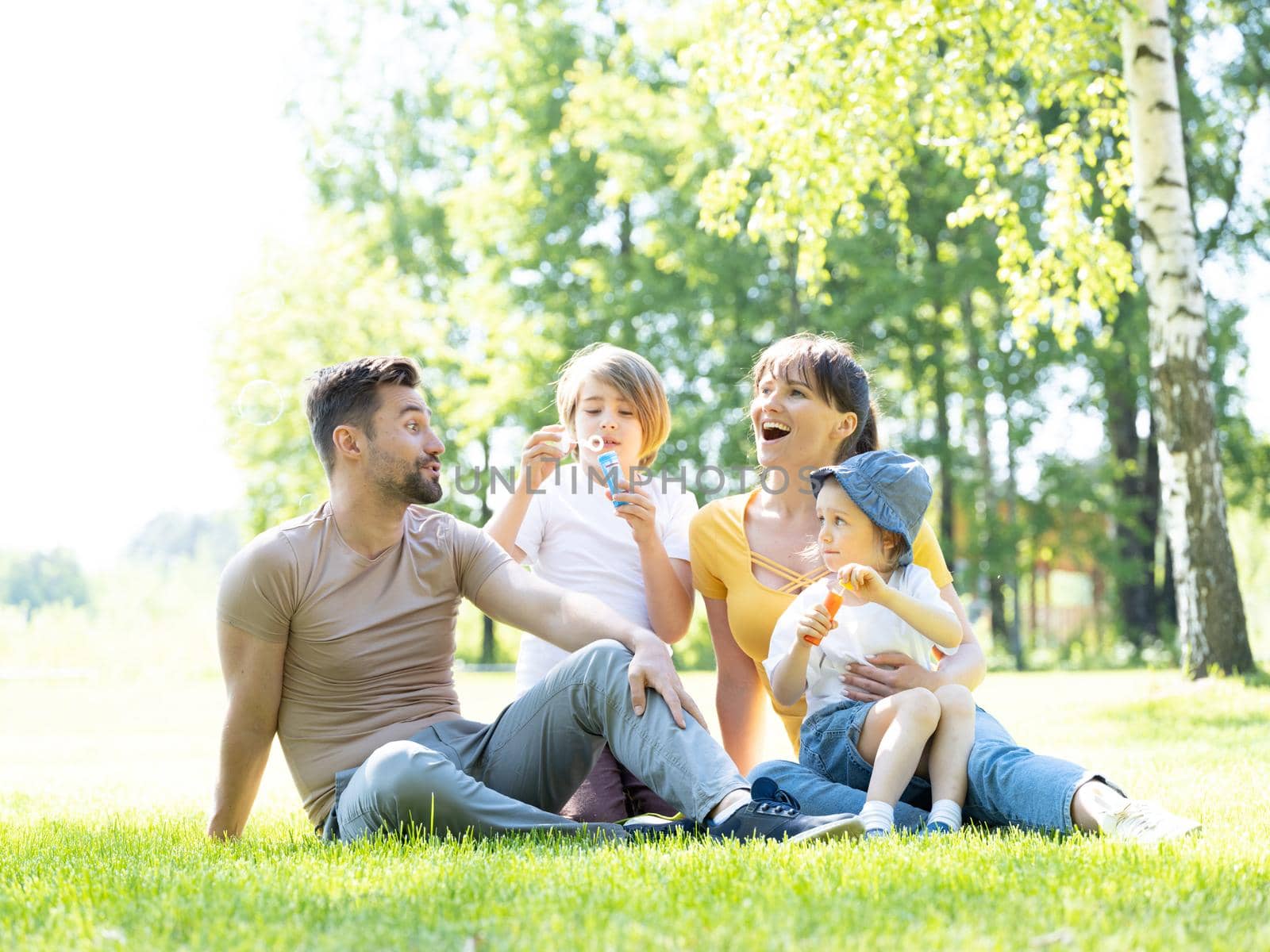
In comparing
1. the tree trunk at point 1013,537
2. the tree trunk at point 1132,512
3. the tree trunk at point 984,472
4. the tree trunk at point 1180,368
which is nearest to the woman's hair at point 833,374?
the tree trunk at point 1180,368

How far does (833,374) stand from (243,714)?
1.97 meters

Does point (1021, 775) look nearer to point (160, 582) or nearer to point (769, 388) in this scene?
point (769, 388)

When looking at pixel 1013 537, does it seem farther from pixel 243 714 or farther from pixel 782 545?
pixel 243 714

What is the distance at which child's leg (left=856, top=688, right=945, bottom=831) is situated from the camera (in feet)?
10.2

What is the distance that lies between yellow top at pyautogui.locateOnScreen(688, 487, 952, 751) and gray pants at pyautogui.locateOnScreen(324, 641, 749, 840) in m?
0.65

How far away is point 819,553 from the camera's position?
3.80 metres

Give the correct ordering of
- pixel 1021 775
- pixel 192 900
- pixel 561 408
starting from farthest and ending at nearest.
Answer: pixel 561 408
pixel 1021 775
pixel 192 900

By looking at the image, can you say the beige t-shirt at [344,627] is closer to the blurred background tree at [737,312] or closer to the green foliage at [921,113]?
the green foliage at [921,113]

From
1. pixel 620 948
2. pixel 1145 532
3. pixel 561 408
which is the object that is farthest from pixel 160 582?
pixel 620 948

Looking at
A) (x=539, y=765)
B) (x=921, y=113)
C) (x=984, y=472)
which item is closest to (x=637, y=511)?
(x=539, y=765)

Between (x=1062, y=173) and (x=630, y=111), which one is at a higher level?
(x=630, y=111)

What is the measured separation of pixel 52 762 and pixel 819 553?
18.4 ft

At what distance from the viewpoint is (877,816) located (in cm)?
304

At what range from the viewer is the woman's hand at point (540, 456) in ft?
13.1
